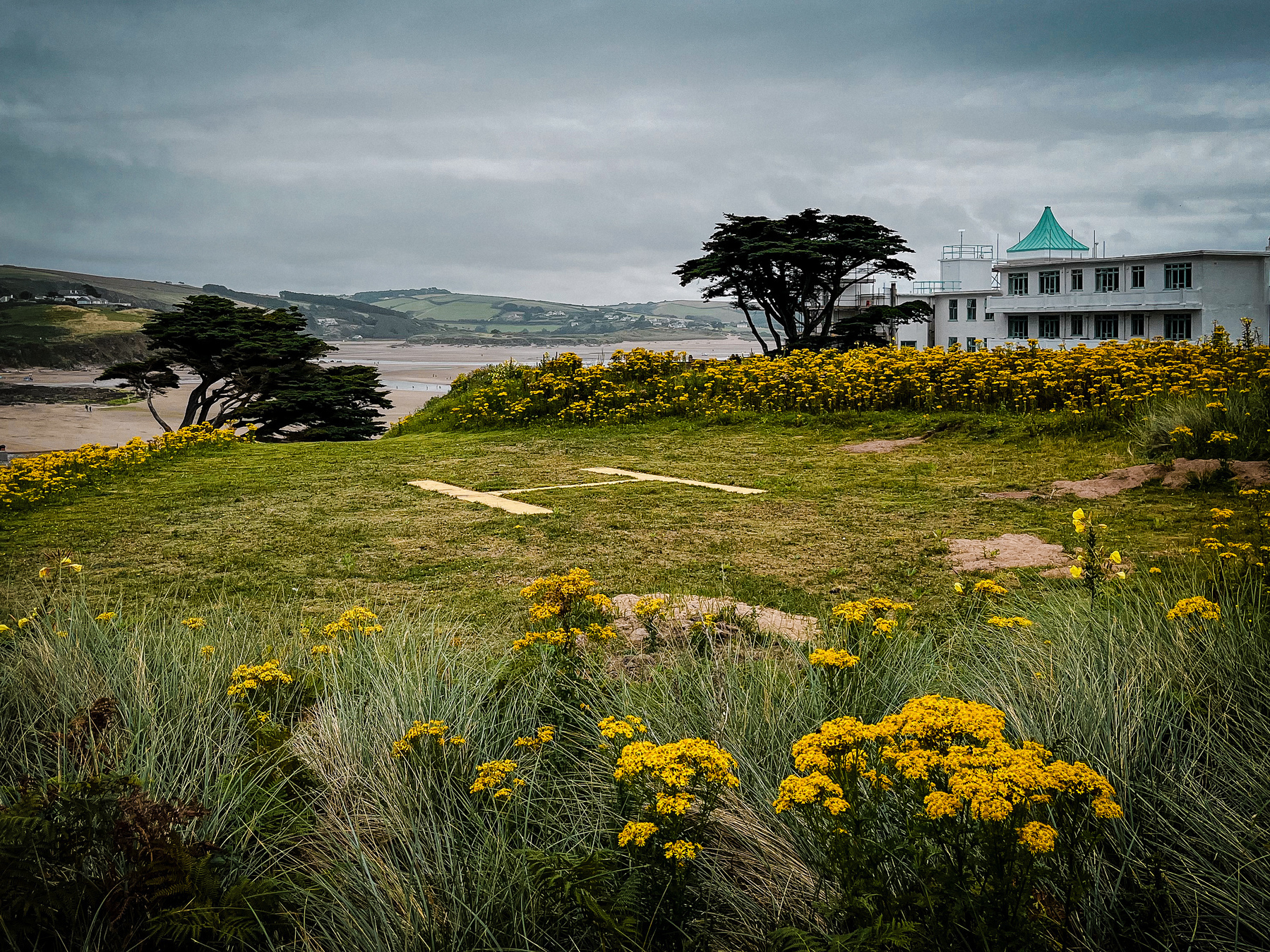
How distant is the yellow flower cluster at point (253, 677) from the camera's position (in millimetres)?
2494

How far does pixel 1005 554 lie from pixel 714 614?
2.25 meters

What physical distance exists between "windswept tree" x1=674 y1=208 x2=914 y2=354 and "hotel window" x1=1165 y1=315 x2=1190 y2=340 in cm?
1943

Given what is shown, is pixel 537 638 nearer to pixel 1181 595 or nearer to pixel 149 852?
pixel 149 852

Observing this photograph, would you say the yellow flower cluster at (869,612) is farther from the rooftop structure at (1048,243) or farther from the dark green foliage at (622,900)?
the rooftop structure at (1048,243)

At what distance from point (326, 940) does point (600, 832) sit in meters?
0.59

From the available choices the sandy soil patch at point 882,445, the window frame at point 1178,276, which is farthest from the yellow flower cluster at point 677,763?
the window frame at point 1178,276

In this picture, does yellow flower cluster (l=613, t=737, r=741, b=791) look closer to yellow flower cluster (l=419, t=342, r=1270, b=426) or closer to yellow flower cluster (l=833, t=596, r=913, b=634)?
yellow flower cluster (l=833, t=596, r=913, b=634)

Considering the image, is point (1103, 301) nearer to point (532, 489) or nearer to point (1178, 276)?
point (1178, 276)

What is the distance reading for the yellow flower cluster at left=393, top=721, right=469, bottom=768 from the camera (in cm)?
210

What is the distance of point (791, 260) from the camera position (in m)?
25.2

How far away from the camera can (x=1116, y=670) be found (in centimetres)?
248

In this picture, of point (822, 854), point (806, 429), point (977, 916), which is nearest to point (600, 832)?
point (822, 854)

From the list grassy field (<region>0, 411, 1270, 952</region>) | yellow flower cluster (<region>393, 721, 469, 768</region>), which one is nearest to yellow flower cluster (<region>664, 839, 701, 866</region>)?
grassy field (<region>0, 411, 1270, 952</region>)

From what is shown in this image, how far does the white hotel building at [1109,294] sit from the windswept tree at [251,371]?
85.6 ft
